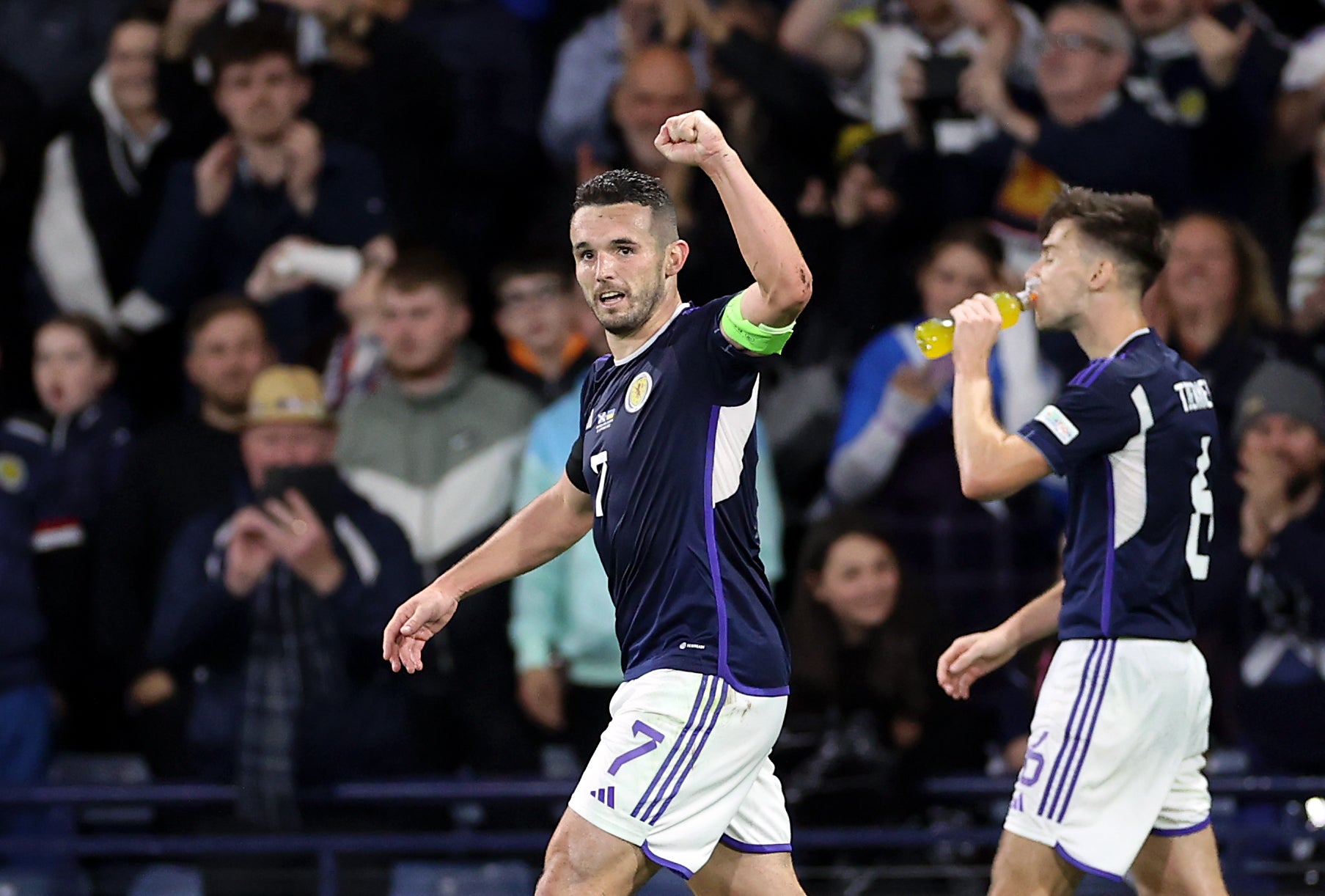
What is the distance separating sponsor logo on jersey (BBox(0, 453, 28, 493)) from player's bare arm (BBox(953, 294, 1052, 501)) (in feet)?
17.5

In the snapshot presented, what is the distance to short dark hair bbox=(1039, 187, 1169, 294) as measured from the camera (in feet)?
16.1

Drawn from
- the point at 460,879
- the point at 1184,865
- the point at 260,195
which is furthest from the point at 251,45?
the point at 1184,865

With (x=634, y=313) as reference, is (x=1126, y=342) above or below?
below

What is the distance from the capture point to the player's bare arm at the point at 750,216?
400cm

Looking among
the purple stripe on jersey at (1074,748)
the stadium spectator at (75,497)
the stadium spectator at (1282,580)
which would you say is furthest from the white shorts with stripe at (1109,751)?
the stadium spectator at (75,497)

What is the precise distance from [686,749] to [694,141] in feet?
4.56

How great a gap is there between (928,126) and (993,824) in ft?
10.4

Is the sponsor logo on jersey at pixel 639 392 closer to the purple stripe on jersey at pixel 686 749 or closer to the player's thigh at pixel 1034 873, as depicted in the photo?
the purple stripe on jersey at pixel 686 749

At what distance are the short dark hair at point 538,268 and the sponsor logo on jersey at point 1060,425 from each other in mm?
3915

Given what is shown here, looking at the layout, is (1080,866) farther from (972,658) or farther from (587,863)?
(587,863)

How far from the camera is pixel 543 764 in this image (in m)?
7.80

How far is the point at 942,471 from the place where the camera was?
25.7ft

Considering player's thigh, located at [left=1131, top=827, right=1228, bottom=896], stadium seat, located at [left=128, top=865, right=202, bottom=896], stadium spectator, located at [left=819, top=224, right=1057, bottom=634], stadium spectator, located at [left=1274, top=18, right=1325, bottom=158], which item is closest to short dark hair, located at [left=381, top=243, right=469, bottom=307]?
stadium spectator, located at [left=819, top=224, right=1057, bottom=634]

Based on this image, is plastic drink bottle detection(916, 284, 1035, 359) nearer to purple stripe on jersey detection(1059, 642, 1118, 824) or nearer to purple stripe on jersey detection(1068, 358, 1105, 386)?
purple stripe on jersey detection(1068, 358, 1105, 386)
